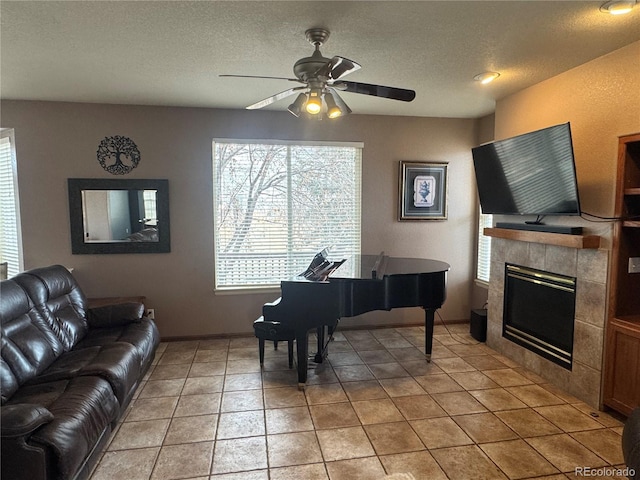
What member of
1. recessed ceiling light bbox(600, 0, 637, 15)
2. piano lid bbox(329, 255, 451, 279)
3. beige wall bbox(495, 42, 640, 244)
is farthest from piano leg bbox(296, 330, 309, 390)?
recessed ceiling light bbox(600, 0, 637, 15)

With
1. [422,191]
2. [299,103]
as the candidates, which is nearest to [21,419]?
[299,103]

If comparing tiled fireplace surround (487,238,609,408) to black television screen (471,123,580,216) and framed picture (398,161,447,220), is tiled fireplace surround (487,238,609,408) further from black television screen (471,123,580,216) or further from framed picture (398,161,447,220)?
framed picture (398,161,447,220)

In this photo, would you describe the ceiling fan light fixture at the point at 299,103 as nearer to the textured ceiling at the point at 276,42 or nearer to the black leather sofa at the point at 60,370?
the textured ceiling at the point at 276,42

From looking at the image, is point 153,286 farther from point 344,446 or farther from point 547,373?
point 547,373

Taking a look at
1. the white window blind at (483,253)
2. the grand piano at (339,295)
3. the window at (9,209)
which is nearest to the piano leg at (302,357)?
the grand piano at (339,295)

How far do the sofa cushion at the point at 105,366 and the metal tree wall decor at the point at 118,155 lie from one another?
6.53 feet

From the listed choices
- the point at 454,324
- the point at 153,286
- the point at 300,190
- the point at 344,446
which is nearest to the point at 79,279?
the point at 153,286

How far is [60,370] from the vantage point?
2.49 m

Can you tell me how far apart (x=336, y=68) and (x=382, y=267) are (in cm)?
196

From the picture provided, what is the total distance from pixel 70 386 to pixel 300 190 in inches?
116

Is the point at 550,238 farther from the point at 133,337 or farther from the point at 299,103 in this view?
the point at 133,337

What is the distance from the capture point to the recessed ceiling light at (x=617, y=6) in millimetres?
1981

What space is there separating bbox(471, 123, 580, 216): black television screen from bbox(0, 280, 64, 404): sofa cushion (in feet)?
12.7

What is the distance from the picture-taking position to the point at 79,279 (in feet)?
13.4
